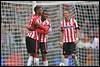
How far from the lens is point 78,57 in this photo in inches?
454

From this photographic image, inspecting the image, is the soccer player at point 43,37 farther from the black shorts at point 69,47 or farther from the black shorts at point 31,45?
Answer: the black shorts at point 69,47

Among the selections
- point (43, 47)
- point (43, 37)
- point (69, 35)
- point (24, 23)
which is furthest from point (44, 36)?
point (24, 23)

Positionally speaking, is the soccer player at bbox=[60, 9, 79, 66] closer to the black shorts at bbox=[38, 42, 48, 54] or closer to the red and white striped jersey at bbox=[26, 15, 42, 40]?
the black shorts at bbox=[38, 42, 48, 54]

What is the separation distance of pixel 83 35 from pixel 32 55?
1802mm

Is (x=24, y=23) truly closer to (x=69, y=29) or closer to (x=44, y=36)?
(x=44, y=36)

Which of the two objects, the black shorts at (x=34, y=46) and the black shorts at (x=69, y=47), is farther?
the black shorts at (x=69, y=47)

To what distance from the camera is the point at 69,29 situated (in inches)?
419

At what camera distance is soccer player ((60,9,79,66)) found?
34.8 feet

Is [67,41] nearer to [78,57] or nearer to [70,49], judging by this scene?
[70,49]

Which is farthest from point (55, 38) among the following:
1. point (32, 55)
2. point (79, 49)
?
point (32, 55)

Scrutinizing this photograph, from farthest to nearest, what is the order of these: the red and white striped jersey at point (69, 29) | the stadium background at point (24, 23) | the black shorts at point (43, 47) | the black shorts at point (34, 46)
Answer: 1. the stadium background at point (24, 23)
2. the red and white striped jersey at point (69, 29)
3. the black shorts at point (43, 47)
4. the black shorts at point (34, 46)

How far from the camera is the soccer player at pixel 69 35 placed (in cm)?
1060

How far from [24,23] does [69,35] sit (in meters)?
1.32

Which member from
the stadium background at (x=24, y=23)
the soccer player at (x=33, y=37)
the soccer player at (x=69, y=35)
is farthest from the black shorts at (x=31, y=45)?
the stadium background at (x=24, y=23)
